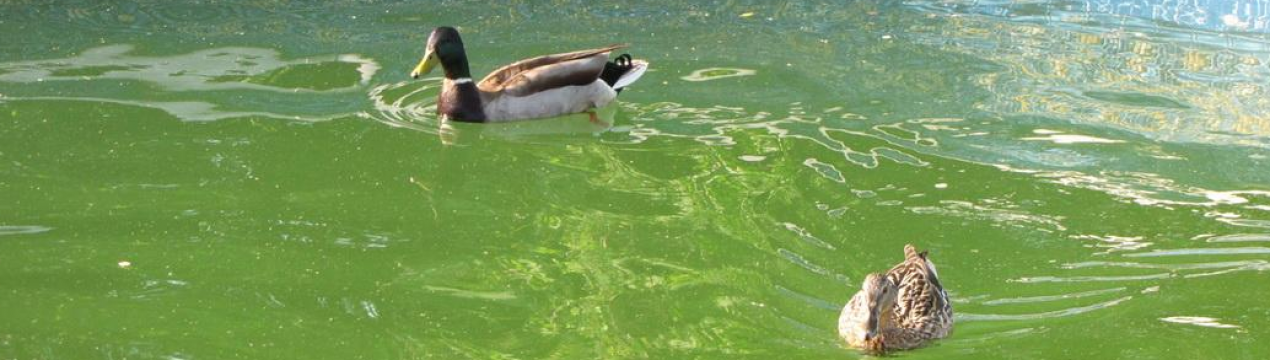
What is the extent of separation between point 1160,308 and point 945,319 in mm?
812

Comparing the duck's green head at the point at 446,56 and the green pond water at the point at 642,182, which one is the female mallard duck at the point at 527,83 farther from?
the green pond water at the point at 642,182

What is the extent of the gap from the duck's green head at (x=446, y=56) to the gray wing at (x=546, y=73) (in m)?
0.14

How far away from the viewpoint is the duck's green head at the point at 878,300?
5.55m

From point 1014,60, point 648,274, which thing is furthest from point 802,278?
point 1014,60

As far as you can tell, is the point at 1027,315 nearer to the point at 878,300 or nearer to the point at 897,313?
the point at 897,313

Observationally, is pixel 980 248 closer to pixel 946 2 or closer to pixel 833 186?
pixel 833 186

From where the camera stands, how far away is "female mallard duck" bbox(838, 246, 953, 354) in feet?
18.4

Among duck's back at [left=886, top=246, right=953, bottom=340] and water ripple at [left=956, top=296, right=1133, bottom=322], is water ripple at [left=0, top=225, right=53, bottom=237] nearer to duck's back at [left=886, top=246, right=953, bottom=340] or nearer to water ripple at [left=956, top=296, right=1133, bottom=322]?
duck's back at [left=886, top=246, right=953, bottom=340]

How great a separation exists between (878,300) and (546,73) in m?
3.72

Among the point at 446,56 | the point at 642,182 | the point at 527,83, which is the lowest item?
the point at 642,182

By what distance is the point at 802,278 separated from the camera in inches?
250

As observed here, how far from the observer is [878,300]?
565cm

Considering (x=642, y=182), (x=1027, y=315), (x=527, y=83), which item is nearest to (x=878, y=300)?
(x=1027, y=315)

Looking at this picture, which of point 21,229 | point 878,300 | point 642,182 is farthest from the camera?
point 642,182
